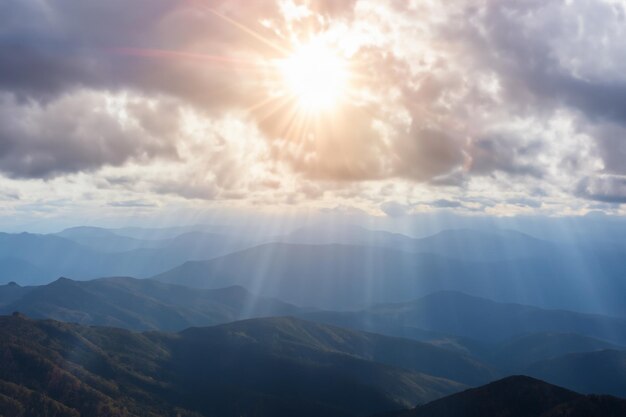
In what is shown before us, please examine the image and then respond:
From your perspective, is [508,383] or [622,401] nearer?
[622,401]

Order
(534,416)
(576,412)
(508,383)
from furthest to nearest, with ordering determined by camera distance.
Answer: (508,383) → (534,416) → (576,412)

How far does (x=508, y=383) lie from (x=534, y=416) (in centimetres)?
2828

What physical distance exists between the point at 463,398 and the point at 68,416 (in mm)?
177828

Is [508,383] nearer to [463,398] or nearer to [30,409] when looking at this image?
[463,398]

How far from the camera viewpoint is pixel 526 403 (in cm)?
17675

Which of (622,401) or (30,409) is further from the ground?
(622,401)

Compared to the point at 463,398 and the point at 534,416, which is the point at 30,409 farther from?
the point at 534,416

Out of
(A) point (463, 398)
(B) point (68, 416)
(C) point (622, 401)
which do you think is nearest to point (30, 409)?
(B) point (68, 416)

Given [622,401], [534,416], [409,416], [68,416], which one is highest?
[622,401]

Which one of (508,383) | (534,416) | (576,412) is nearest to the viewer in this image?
(576,412)

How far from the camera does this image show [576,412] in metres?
149

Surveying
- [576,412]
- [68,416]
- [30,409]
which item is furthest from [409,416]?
[30,409]

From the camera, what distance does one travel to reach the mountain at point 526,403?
150188mm

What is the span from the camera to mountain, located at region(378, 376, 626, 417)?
150188mm
